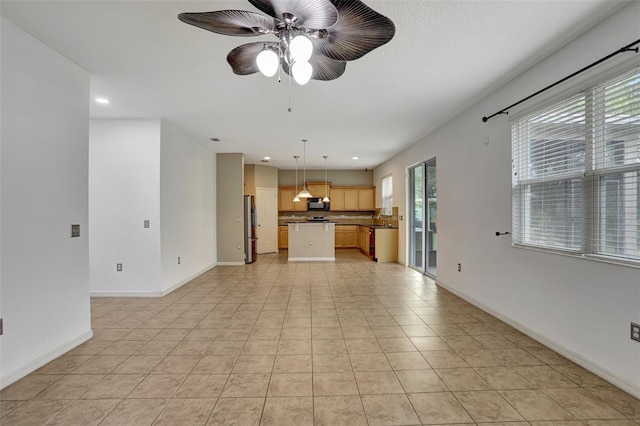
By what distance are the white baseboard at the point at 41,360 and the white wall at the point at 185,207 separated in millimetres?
1574

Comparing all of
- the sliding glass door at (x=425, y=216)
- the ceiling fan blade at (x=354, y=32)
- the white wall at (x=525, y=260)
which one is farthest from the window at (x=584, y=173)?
the sliding glass door at (x=425, y=216)

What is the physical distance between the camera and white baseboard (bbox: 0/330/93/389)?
6.88ft

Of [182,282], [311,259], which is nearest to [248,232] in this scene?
[311,259]

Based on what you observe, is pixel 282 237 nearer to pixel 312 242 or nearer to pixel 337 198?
pixel 337 198

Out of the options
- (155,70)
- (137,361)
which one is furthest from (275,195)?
(137,361)

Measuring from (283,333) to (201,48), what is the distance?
2.78m

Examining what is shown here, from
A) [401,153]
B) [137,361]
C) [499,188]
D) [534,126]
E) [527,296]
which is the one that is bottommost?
[137,361]

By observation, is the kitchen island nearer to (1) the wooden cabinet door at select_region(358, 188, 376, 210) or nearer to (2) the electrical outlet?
(1) the wooden cabinet door at select_region(358, 188, 376, 210)

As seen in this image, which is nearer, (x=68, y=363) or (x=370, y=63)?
(x=68, y=363)

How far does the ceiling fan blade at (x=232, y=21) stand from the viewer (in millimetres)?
1460

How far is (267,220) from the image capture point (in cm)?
888

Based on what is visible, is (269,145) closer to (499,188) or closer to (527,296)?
(499,188)

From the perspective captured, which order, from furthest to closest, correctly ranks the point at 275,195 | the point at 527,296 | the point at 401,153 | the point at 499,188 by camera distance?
the point at 275,195, the point at 401,153, the point at 499,188, the point at 527,296

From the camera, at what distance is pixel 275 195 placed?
9.16m
